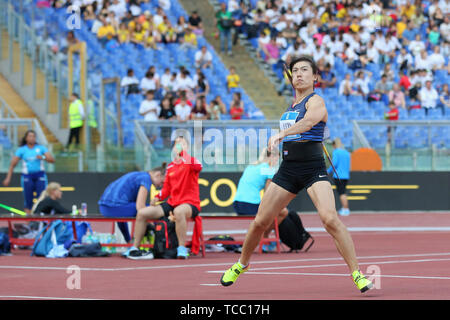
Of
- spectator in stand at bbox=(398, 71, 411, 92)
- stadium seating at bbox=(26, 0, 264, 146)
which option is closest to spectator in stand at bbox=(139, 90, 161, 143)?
stadium seating at bbox=(26, 0, 264, 146)

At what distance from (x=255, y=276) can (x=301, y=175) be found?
7.23ft

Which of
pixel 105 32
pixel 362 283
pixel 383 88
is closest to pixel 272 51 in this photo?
pixel 383 88

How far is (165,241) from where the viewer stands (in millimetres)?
14812

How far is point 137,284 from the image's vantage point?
10.9m

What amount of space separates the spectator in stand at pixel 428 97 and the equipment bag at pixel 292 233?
14231 mm

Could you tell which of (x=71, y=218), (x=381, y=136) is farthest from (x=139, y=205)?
(x=381, y=136)

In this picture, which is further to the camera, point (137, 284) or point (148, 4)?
point (148, 4)

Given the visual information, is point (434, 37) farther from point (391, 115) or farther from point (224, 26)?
point (224, 26)

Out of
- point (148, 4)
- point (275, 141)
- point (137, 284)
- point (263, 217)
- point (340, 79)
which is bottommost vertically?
point (137, 284)

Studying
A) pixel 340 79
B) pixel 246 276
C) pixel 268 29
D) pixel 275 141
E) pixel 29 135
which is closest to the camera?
pixel 275 141

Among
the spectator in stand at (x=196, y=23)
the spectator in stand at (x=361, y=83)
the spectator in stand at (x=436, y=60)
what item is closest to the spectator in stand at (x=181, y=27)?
the spectator in stand at (x=196, y=23)

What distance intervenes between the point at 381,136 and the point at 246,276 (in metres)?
14.9

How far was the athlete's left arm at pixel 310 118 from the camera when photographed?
971 centimetres

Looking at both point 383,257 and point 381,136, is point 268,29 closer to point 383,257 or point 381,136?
point 381,136
